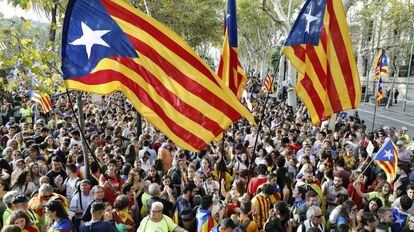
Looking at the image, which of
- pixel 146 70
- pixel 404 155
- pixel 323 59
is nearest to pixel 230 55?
pixel 323 59

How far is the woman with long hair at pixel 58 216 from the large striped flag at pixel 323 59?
323 cm

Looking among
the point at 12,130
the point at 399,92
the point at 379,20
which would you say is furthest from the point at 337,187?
the point at 399,92

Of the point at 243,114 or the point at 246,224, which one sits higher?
the point at 243,114

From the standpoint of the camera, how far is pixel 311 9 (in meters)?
5.43

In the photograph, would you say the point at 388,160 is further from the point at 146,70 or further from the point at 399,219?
the point at 146,70

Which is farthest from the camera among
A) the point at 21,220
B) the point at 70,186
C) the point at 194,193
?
the point at 70,186

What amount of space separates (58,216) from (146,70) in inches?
74.1

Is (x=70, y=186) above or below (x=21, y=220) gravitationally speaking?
below

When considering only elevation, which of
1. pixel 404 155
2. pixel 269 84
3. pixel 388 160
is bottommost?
pixel 404 155

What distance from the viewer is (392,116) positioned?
92.4ft

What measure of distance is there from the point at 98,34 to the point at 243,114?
5.92 ft

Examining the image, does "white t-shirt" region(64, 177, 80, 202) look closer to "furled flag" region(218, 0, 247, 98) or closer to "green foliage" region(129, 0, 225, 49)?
"furled flag" region(218, 0, 247, 98)

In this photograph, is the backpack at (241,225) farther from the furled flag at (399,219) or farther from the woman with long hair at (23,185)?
the woman with long hair at (23,185)

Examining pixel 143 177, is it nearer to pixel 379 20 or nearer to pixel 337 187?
pixel 337 187
